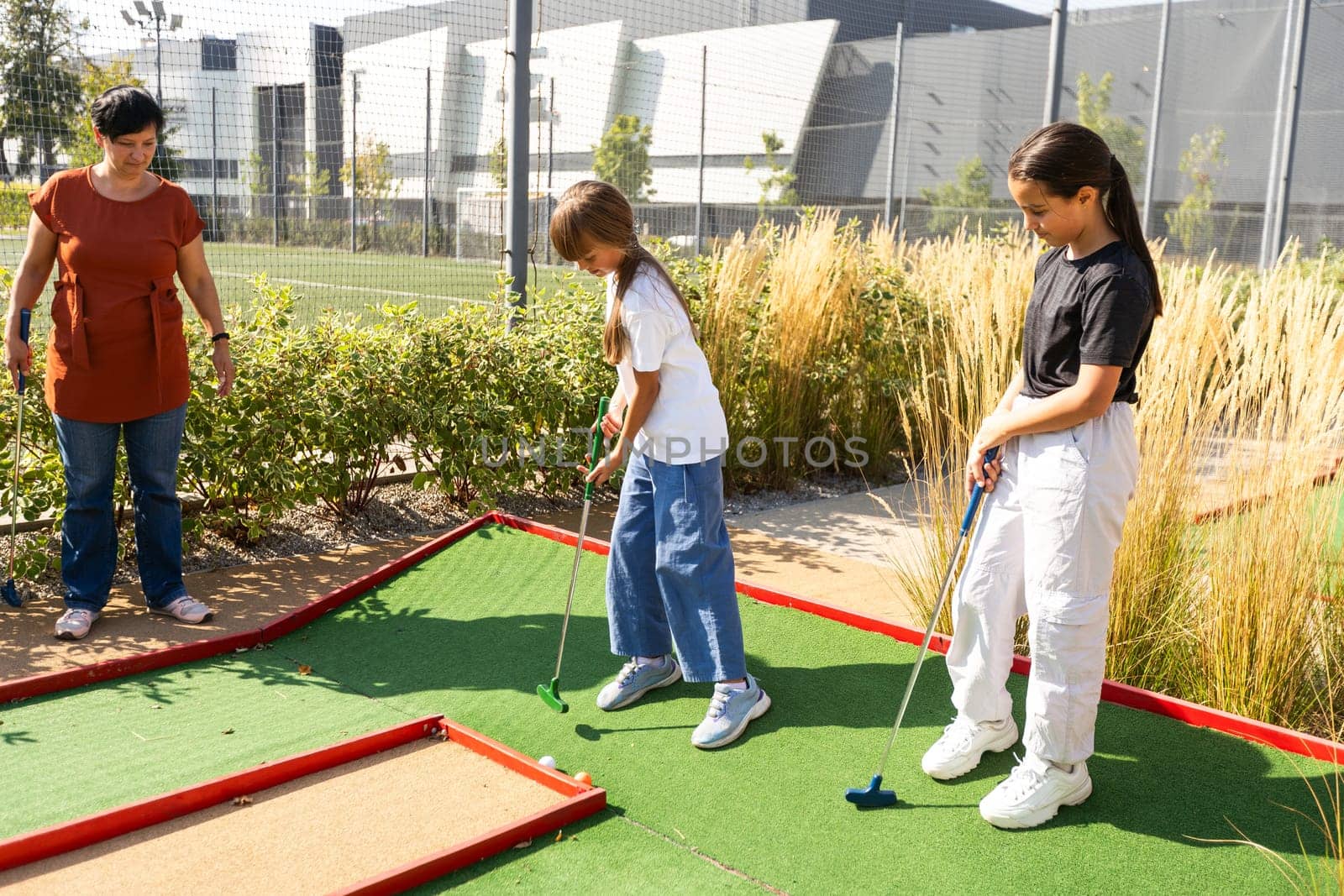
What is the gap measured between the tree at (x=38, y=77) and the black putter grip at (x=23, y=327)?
9.80 feet

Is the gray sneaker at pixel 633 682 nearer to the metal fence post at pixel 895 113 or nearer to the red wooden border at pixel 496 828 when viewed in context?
the red wooden border at pixel 496 828

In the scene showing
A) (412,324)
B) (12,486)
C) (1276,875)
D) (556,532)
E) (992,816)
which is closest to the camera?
(1276,875)

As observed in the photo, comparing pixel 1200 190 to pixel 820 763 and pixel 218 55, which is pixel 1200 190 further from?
pixel 820 763

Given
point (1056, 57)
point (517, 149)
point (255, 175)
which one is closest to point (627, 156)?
point (255, 175)

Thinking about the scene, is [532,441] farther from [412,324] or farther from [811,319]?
[811,319]

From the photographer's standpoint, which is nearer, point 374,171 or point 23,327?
point 23,327

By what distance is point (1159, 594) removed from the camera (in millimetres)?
3271

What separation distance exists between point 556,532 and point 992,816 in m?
2.51

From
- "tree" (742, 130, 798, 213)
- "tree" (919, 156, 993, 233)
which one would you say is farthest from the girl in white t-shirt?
"tree" (919, 156, 993, 233)

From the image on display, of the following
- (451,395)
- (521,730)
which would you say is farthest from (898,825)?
(451,395)

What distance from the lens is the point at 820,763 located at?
2.77m

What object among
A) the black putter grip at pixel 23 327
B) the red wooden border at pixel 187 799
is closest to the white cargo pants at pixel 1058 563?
the red wooden border at pixel 187 799

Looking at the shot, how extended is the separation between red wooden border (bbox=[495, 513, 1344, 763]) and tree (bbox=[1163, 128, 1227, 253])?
13.7m

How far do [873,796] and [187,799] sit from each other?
153 cm
